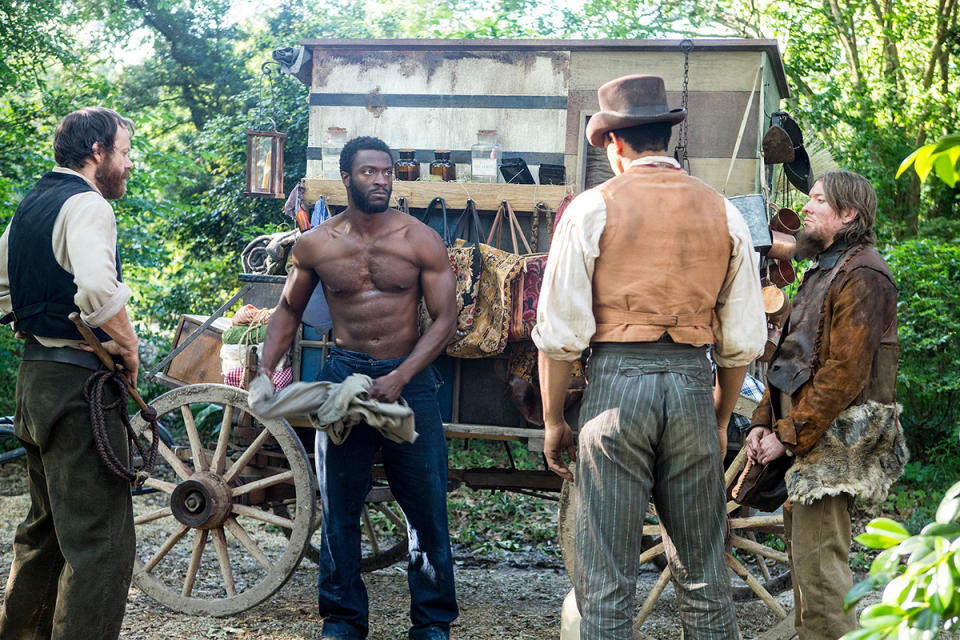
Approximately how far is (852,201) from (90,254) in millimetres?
2635

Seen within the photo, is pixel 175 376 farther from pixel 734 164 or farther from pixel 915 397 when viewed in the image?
pixel 915 397

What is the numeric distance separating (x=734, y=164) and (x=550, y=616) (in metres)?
2.60

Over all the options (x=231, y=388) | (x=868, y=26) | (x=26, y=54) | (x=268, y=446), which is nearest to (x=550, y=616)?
(x=268, y=446)

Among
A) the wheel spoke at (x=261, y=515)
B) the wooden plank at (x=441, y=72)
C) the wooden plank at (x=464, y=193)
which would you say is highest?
the wooden plank at (x=441, y=72)

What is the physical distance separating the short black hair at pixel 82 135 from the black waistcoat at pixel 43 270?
0.10 m

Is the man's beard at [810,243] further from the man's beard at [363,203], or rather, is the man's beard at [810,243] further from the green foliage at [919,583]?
the green foliage at [919,583]

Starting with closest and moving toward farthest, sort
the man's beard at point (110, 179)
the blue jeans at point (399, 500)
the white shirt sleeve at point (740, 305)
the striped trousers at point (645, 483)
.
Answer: the striped trousers at point (645, 483)
the white shirt sleeve at point (740, 305)
the man's beard at point (110, 179)
the blue jeans at point (399, 500)

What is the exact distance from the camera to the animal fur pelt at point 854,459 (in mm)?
3279

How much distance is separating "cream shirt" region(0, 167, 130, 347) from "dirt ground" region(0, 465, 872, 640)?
1.85 meters

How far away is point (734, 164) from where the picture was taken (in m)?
5.20

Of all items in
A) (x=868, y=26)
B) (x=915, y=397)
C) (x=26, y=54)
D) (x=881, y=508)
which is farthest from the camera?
(x=868, y=26)

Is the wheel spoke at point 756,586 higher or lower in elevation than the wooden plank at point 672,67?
lower

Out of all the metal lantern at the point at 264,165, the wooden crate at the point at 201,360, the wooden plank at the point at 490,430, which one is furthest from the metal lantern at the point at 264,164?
the wooden plank at the point at 490,430

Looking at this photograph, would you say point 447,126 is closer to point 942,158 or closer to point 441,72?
point 441,72
